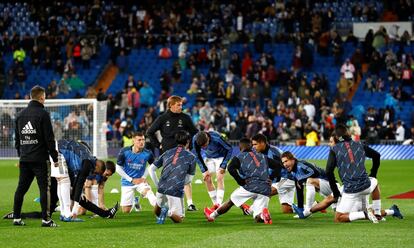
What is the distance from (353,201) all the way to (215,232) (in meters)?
2.36

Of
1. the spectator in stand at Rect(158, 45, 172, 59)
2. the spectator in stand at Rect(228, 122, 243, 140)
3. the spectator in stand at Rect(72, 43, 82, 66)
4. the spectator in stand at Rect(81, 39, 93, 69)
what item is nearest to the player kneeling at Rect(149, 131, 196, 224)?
the spectator in stand at Rect(228, 122, 243, 140)

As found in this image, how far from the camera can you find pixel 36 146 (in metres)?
15.1

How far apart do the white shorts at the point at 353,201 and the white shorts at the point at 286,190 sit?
7.16 feet

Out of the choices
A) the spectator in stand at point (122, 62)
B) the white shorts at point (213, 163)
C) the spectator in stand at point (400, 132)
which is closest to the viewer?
the white shorts at point (213, 163)

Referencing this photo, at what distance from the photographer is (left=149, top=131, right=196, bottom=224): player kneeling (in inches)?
612

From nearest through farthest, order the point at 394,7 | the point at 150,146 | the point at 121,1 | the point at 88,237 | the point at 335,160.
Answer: the point at 88,237
the point at 335,160
the point at 150,146
the point at 394,7
the point at 121,1

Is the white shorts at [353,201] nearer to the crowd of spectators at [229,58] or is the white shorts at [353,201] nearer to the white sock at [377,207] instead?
the white sock at [377,207]

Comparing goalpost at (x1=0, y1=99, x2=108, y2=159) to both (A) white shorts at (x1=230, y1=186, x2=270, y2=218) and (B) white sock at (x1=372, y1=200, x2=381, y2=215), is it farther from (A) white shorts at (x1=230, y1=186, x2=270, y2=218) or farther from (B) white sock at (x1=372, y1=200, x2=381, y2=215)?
(B) white sock at (x1=372, y1=200, x2=381, y2=215)

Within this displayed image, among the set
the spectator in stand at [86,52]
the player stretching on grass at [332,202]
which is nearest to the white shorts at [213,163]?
the player stretching on grass at [332,202]

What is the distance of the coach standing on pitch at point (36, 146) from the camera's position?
591 inches

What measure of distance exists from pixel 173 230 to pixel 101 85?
30.3 metres

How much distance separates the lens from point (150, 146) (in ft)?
65.3

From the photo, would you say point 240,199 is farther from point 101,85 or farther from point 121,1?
point 121,1

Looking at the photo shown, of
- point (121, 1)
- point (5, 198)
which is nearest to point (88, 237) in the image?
point (5, 198)
